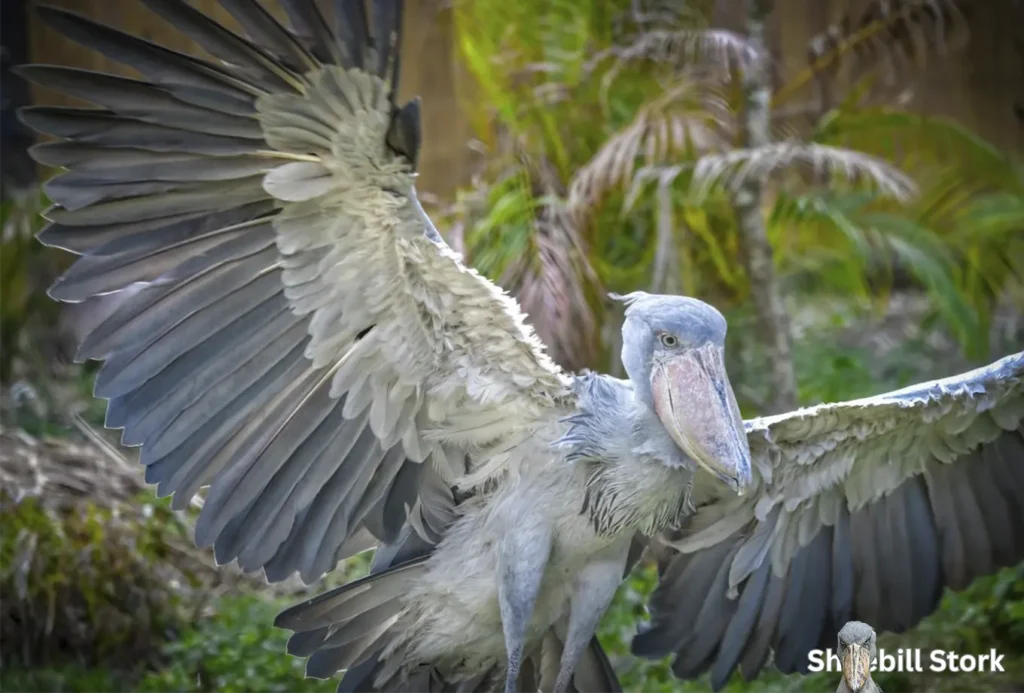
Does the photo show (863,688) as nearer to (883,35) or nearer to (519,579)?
(519,579)

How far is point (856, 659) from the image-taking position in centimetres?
235

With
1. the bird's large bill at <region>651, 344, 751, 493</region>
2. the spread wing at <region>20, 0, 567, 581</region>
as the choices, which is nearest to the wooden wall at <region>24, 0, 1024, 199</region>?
the spread wing at <region>20, 0, 567, 581</region>

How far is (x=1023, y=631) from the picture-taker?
3.00m

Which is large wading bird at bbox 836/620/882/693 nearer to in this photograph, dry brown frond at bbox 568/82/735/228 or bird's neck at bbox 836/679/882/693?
bird's neck at bbox 836/679/882/693

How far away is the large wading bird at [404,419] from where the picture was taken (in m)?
2.08

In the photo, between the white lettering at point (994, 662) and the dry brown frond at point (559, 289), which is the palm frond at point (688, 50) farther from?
the white lettering at point (994, 662)

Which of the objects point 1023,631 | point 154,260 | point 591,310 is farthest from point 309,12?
point 1023,631

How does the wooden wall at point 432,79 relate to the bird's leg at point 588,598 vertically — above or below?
above

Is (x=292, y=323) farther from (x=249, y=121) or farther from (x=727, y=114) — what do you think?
(x=727, y=114)

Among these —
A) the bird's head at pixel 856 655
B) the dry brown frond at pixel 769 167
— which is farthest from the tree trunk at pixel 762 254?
the bird's head at pixel 856 655

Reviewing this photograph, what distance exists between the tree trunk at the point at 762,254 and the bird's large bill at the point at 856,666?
6.06ft

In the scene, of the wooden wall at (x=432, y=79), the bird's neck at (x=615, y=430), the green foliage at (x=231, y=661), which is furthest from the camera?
the wooden wall at (x=432, y=79)

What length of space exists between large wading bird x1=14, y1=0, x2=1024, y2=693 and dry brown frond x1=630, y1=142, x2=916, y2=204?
4.50 ft

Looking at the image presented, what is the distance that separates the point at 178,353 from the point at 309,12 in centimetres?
→ 70
